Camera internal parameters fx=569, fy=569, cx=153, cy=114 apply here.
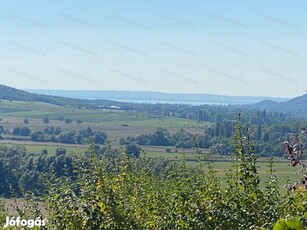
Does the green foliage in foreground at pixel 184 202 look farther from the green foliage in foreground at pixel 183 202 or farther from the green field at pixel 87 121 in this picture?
the green field at pixel 87 121

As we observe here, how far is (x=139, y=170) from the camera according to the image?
9.43m

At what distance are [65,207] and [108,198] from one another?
0.54 meters

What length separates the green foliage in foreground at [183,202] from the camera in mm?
6160

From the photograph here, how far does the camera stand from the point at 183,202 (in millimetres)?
6527

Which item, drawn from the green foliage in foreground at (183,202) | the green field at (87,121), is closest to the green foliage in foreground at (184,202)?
the green foliage in foreground at (183,202)

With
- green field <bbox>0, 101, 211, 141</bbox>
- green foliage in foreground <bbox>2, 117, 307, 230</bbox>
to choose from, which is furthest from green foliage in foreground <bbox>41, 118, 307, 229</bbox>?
green field <bbox>0, 101, 211, 141</bbox>

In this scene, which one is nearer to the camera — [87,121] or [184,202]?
[184,202]

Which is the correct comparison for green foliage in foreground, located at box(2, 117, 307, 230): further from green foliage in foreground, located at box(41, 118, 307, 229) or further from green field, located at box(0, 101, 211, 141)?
green field, located at box(0, 101, 211, 141)

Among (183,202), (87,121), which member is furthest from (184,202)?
(87,121)

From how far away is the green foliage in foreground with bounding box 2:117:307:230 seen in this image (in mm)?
6160

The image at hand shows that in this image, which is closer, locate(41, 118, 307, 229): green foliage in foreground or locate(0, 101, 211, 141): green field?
locate(41, 118, 307, 229): green foliage in foreground

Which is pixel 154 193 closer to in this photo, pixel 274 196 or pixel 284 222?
pixel 274 196

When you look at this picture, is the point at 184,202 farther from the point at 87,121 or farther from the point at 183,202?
the point at 87,121

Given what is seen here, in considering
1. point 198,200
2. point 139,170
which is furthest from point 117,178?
point 198,200
